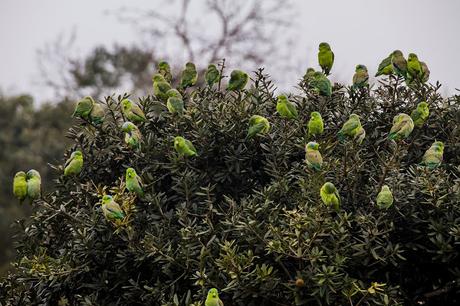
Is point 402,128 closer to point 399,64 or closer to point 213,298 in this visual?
point 399,64

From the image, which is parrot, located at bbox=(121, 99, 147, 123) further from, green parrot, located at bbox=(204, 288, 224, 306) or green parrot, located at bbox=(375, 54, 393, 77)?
green parrot, located at bbox=(375, 54, 393, 77)

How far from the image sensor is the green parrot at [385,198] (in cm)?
324

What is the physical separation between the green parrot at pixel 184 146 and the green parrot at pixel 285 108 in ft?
1.61

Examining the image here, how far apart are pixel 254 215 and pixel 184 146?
0.51 metres

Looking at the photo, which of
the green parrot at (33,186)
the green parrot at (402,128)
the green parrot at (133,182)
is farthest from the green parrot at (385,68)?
the green parrot at (33,186)

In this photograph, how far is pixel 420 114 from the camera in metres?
3.71

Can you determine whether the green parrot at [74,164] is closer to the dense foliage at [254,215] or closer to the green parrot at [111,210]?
the dense foliage at [254,215]

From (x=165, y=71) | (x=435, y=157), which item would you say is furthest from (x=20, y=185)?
(x=435, y=157)

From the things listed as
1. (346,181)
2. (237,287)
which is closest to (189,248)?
(237,287)

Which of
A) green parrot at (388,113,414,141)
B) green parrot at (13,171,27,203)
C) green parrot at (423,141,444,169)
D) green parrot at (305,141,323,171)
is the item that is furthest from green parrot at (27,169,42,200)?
green parrot at (423,141,444,169)

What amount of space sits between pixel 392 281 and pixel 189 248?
3.25 feet

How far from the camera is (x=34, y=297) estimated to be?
394 cm

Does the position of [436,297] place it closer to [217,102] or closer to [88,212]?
[217,102]

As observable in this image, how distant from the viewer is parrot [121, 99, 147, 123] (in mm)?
3928
